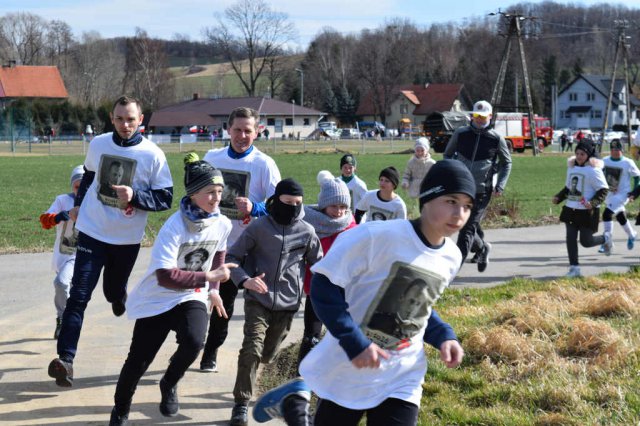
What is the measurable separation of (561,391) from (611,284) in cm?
431

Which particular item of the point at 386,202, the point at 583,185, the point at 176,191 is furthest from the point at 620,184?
the point at 176,191

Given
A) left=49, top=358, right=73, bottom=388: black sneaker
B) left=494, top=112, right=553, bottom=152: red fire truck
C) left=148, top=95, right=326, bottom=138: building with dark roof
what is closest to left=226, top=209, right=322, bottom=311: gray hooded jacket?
left=49, top=358, right=73, bottom=388: black sneaker

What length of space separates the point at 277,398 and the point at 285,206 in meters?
1.92

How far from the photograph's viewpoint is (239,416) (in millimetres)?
5680

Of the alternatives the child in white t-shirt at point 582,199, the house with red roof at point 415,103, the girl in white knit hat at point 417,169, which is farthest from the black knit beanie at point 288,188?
the house with red roof at point 415,103

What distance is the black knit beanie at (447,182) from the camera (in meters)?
3.78

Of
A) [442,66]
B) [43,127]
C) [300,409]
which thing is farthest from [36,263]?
[442,66]

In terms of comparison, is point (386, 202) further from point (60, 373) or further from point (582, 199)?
point (60, 373)

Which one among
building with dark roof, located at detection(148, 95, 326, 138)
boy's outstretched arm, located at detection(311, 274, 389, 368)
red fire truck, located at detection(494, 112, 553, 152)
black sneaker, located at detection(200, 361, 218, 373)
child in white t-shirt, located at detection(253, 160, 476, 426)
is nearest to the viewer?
boy's outstretched arm, located at detection(311, 274, 389, 368)

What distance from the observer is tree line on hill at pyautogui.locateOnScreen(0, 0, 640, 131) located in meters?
126

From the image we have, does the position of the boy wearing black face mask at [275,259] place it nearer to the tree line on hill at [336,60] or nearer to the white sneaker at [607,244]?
the white sneaker at [607,244]

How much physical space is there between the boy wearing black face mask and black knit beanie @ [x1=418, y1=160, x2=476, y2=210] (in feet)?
7.35

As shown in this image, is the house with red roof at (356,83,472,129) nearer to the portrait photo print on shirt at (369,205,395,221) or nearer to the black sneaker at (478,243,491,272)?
the black sneaker at (478,243,491,272)

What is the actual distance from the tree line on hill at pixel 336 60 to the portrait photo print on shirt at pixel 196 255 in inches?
4420
